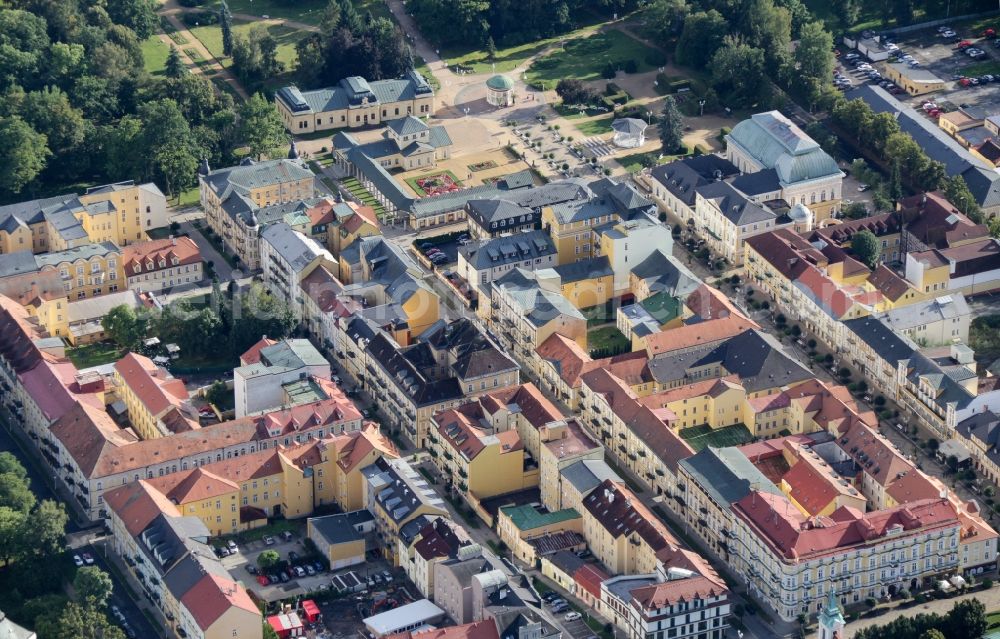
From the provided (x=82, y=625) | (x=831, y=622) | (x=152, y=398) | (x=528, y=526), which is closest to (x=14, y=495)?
(x=152, y=398)

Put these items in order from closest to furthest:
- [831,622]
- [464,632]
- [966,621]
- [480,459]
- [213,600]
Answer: [831,622] → [464,632] → [213,600] → [966,621] → [480,459]

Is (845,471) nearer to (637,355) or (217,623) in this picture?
(637,355)

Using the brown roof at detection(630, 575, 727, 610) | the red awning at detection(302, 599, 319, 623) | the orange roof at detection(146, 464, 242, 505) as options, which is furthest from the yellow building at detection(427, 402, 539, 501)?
the brown roof at detection(630, 575, 727, 610)

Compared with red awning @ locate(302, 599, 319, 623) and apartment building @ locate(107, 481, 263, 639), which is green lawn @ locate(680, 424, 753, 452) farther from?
apartment building @ locate(107, 481, 263, 639)

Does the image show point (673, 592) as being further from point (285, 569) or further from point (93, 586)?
point (93, 586)

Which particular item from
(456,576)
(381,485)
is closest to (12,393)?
(381,485)

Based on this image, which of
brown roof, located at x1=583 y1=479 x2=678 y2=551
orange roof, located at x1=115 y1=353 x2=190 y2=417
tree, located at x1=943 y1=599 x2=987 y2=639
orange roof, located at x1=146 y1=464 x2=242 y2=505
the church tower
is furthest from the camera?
orange roof, located at x1=115 y1=353 x2=190 y2=417
